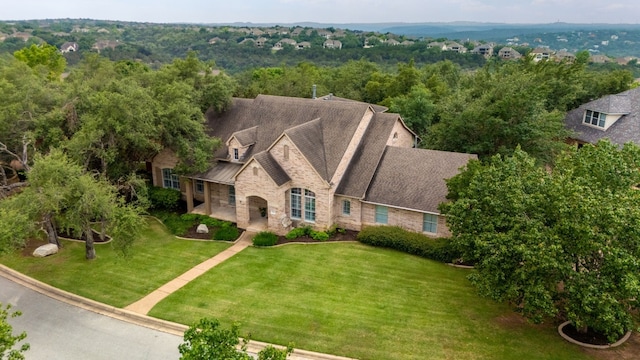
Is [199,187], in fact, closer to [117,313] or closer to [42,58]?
[117,313]

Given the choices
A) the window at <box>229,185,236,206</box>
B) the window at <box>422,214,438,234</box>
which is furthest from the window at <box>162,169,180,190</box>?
the window at <box>422,214,438,234</box>

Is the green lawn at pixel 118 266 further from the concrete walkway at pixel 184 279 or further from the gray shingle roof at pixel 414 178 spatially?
the gray shingle roof at pixel 414 178

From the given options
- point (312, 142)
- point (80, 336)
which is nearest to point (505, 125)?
point (312, 142)

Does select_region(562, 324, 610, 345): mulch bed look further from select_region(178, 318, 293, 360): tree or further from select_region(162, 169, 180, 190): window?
select_region(162, 169, 180, 190): window

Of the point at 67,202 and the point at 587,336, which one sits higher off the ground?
the point at 67,202

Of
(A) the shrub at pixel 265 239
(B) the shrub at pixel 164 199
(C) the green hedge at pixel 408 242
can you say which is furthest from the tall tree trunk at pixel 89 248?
(C) the green hedge at pixel 408 242

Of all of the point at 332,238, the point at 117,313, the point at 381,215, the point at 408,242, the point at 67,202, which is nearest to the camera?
the point at 117,313
